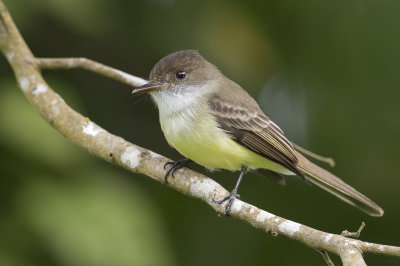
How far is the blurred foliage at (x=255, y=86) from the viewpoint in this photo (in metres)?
4.88

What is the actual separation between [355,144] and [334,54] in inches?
33.9

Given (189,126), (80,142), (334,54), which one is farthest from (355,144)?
(80,142)

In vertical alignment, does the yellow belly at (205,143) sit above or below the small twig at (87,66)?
below

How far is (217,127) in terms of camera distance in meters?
3.97

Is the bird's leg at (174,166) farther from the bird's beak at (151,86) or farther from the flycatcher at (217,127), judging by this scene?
the bird's beak at (151,86)

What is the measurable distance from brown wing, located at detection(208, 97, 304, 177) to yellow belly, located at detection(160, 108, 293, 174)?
0.06 m

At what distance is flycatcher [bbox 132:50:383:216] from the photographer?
3.85 m

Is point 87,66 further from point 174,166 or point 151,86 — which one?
point 174,166

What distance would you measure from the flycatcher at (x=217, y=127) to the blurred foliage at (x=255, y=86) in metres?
0.71

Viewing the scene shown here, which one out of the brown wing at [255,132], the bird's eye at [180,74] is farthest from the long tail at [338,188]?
the bird's eye at [180,74]

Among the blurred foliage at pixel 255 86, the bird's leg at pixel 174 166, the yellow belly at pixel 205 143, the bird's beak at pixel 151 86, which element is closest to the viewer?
the bird's leg at pixel 174 166

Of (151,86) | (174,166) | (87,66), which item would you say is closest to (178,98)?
(151,86)

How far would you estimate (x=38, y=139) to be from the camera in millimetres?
4047

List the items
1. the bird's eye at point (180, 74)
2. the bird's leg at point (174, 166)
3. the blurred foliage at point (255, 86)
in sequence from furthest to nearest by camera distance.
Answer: the blurred foliage at point (255, 86) → the bird's eye at point (180, 74) → the bird's leg at point (174, 166)
